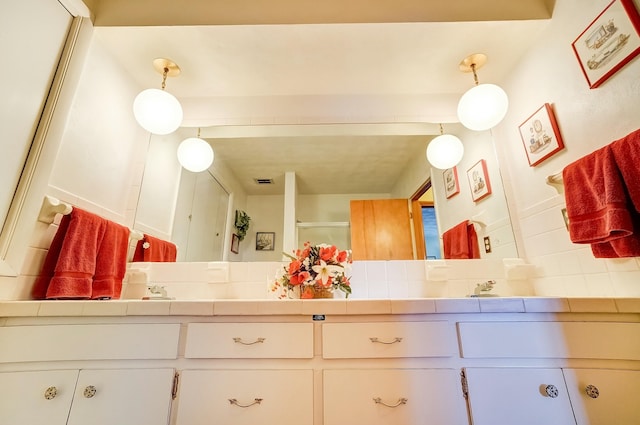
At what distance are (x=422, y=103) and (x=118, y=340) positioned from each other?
191cm

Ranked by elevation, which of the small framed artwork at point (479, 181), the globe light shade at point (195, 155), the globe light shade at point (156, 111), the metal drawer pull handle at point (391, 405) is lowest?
the metal drawer pull handle at point (391, 405)

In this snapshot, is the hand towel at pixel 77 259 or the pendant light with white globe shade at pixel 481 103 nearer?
the hand towel at pixel 77 259

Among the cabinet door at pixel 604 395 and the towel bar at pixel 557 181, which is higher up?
the towel bar at pixel 557 181

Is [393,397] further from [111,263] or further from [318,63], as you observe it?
[318,63]

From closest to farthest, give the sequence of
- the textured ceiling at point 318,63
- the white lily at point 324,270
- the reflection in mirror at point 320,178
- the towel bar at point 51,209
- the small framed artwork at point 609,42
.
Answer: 1. the small framed artwork at point 609,42
2. the towel bar at point 51,209
3. the white lily at point 324,270
4. the textured ceiling at point 318,63
5. the reflection in mirror at point 320,178

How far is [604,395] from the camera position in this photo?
2.42 ft

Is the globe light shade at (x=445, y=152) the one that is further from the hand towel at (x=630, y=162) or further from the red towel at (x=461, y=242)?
the hand towel at (x=630, y=162)

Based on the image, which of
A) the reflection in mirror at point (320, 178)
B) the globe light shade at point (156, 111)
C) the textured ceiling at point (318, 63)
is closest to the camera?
the textured ceiling at point (318, 63)

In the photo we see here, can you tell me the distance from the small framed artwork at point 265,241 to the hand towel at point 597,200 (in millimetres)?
1321

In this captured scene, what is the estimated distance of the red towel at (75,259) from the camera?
94 centimetres

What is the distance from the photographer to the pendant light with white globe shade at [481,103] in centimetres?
135

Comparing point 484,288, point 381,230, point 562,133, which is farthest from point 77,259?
point 562,133

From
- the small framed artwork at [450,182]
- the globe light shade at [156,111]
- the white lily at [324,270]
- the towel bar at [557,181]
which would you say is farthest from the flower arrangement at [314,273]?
the globe light shade at [156,111]

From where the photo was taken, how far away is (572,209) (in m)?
0.94
